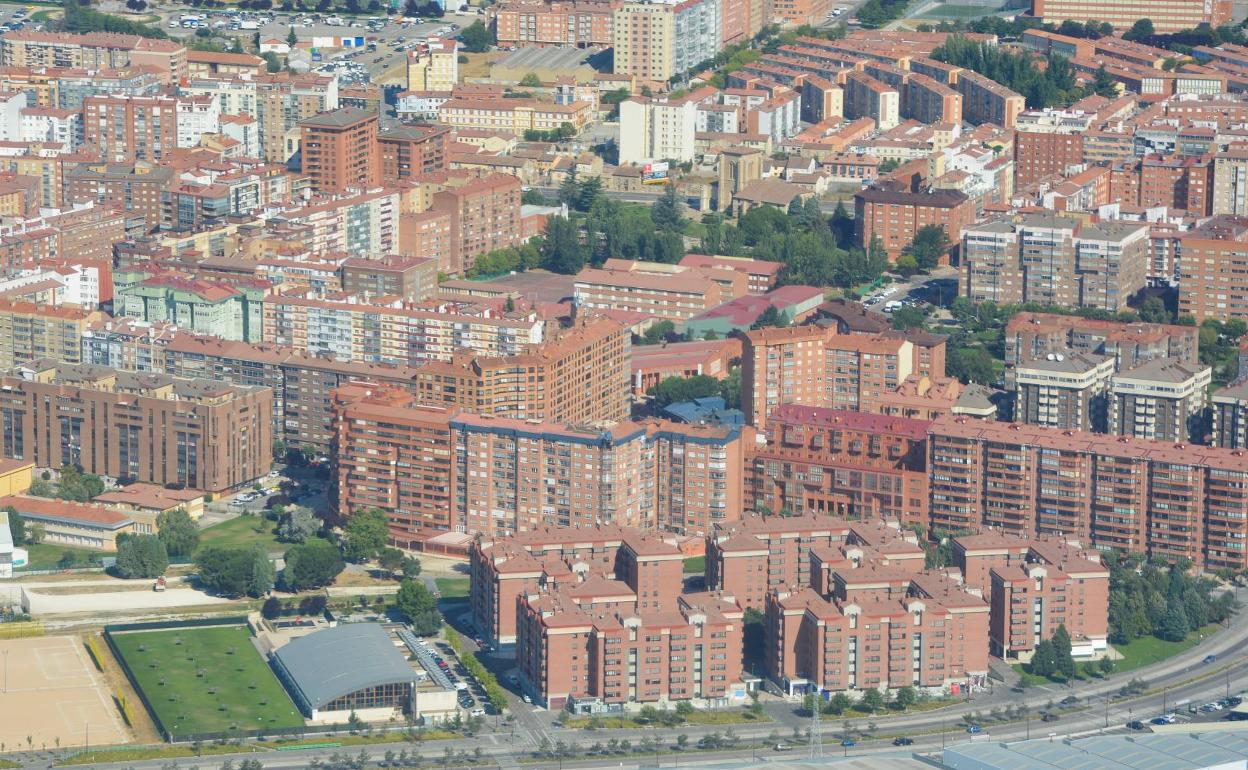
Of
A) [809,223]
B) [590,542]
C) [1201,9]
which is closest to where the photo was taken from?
[590,542]

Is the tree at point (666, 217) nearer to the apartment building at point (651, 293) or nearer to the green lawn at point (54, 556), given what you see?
the apartment building at point (651, 293)

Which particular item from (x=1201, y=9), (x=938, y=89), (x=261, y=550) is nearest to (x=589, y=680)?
(x=261, y=550)

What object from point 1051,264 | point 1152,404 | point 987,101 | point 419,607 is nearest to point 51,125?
point 987,101

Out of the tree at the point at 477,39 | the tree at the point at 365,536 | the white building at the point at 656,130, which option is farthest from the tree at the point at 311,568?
the tree at the point at 477,39

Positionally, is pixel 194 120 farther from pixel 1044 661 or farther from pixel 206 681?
pixel 1044 661

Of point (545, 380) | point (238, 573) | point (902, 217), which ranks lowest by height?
point (238, 573)

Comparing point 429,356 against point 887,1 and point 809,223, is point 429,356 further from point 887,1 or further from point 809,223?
point 887,1
